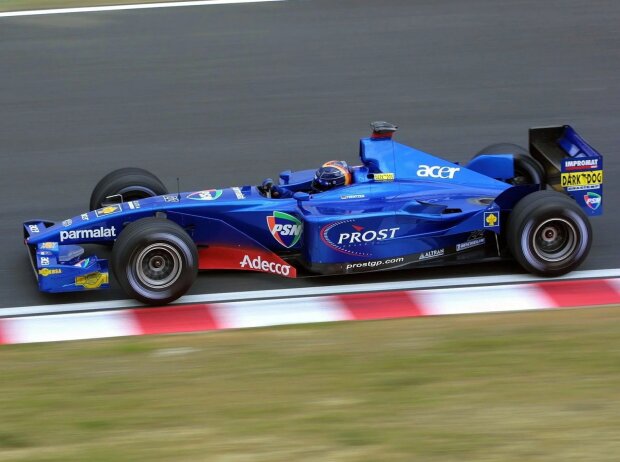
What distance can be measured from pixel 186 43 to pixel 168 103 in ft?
5.74

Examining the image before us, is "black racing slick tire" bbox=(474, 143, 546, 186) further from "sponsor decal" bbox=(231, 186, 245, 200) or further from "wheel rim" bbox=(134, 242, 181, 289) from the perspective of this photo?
"wheel rim" bbox=(134, 242, 181, 289)

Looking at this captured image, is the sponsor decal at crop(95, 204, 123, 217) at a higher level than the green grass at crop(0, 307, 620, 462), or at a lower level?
higher

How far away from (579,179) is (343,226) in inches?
72.3

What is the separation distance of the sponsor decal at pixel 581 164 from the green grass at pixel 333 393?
1325mm

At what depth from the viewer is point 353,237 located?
7699mm

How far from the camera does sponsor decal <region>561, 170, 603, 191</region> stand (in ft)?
26.8

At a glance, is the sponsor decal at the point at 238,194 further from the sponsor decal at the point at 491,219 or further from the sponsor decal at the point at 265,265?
the sponsor decal at the point at 491,219

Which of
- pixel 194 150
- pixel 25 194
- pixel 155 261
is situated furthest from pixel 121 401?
pixel 194 150

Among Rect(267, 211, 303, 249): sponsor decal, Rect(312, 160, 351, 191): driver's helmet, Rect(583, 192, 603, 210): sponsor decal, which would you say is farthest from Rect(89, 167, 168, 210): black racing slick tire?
Rect(583, 192, 603, 210): sponsor decal

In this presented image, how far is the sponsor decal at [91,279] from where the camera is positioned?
7.48 meters

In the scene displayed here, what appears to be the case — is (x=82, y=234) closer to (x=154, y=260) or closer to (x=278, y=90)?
(x=154, y=260)

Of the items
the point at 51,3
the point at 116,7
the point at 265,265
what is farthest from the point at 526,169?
the point at 51,3

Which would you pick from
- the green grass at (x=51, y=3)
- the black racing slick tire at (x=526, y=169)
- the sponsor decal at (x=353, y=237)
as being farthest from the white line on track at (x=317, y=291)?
the green grass at (x=51, y=3)

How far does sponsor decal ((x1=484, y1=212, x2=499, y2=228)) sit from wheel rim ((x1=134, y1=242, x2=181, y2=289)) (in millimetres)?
2128
